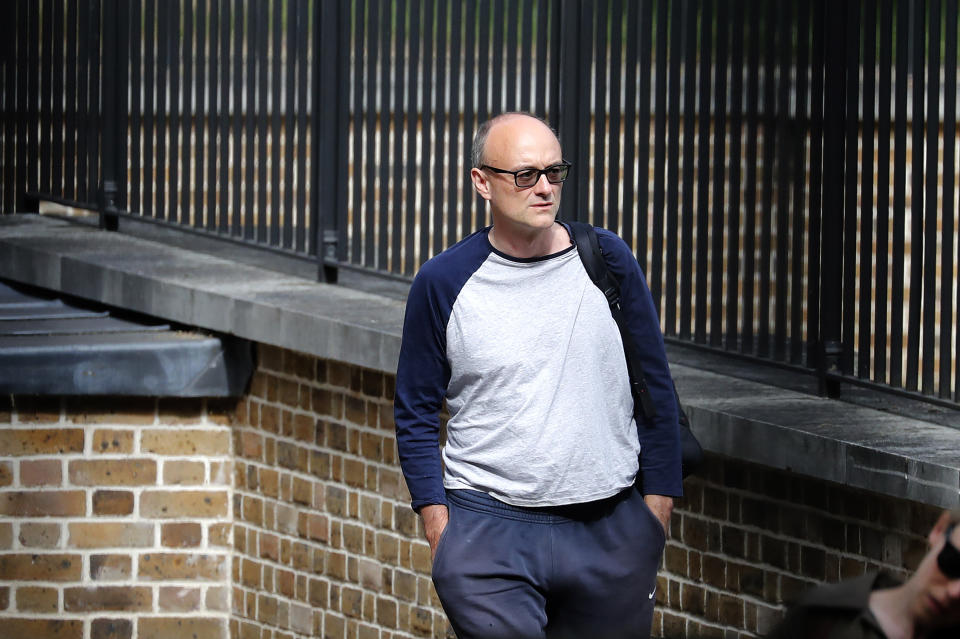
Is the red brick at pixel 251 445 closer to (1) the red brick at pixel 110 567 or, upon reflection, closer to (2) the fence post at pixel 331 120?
(1) the red brick at pixel 110 567

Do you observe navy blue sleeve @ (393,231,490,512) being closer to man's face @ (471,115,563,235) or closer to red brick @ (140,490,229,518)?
man's face @ (471,115,563,235)

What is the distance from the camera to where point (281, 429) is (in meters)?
8.02

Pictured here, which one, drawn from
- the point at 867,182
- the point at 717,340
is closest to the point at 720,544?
the point at 717,340

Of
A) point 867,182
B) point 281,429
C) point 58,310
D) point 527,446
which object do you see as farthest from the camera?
point 58,310

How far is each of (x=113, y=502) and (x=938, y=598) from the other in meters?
6.09

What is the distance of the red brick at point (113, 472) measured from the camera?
26.7 ft

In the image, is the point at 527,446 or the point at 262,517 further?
the point at 262,517

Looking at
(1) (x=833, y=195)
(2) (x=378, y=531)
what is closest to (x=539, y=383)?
(1) (x=833, y=195)

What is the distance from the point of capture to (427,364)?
15.3 ft

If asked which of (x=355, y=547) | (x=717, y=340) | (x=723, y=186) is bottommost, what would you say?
(x=355, y=547)

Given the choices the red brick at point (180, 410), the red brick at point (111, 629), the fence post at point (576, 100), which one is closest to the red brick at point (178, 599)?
the red brick at point (111, 629)

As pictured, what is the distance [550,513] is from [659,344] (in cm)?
53

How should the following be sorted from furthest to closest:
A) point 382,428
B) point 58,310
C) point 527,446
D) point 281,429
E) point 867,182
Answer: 1. point 58,310
2. point 281,429
3. point 382,428
4. point 867,182
5. point 527,446

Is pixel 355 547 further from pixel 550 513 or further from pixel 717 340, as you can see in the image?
pixel 550 513
